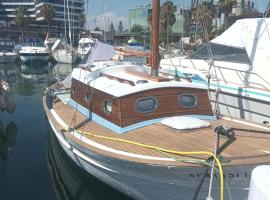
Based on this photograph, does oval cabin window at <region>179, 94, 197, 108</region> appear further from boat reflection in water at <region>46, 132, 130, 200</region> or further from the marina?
boat reflection in water at <region>46, 132, 130, 200</region>

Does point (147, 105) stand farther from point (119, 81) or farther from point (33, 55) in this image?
point (33, 55)

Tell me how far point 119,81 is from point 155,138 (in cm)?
283

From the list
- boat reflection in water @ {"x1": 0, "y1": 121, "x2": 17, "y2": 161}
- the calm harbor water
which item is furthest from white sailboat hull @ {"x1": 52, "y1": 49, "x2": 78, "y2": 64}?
boat reflection in water @ {"x1": 0, "y1": 121, "x2": 17, "y2": 161}

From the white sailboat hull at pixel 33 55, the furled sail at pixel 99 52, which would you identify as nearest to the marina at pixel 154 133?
the furled sail at pixel 99 52

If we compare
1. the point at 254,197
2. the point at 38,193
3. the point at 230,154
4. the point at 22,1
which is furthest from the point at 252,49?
the point at 22,1

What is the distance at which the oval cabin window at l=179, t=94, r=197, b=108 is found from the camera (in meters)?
10.6

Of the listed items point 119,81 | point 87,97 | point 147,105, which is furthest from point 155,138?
point 87,97

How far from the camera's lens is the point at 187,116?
415 inches

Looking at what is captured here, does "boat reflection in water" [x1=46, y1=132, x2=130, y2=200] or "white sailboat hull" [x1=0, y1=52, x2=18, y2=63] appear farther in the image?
"white sailboat hull" [x1=0, y1=52, x2=18, y2=63]

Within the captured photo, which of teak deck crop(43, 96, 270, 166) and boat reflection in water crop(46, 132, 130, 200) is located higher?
teak deck crop(43, 96, 270, 166)

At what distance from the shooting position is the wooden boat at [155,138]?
25.1ft

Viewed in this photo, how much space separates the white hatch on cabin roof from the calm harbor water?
221 centimetres

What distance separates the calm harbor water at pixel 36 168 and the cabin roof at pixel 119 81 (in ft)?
8.35

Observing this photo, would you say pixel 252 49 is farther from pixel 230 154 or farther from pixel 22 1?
pixel 22 1
